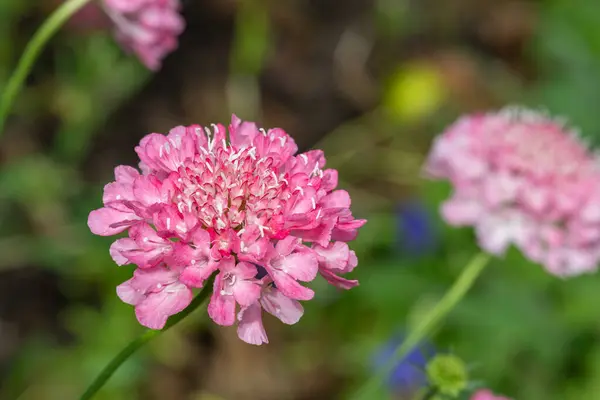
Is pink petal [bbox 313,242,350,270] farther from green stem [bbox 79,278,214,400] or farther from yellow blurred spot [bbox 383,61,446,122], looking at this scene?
yellow blurred spot [bbox 383,61,446,122]

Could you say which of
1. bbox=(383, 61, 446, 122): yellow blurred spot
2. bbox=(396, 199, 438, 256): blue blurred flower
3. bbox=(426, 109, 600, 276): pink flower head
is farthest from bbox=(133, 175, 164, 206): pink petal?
bbox=(383, 61, 446, 122): yellow blurred spot

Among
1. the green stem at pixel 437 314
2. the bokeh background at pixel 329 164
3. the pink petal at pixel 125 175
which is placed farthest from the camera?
the bokeh background at pixel 329 164

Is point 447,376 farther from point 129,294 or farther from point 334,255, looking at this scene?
point 129,294

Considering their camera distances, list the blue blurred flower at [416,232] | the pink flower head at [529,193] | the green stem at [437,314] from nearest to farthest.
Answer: the green stem at [437,314] < the pink flower head at [529,193] < the blue blurred flower at [416,232]

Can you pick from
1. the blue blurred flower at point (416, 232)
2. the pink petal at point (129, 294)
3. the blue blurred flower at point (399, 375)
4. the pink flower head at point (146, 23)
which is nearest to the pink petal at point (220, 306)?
the pink petal at point (129, 294)

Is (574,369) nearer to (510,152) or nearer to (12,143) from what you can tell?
(510,152)

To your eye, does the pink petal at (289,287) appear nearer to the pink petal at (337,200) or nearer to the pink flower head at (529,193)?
the pink petal at (337,200)

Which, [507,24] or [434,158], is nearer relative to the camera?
[434,158]

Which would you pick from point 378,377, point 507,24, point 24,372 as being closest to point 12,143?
point 24,372
